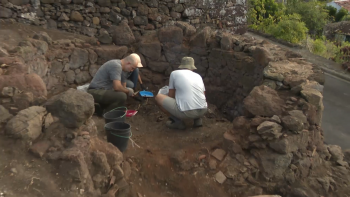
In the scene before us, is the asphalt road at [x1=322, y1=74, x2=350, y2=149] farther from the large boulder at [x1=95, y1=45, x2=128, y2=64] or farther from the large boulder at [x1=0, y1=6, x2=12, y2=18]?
the large boulder at [x1=0, y1=6, x2=12, y2=18]

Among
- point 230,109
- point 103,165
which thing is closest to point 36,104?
point 103,165

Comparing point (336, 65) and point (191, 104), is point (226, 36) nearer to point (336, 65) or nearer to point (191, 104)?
point (191, 104)

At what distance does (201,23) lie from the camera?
8.86m

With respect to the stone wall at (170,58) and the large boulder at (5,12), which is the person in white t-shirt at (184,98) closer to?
the stone wall at (170,58)

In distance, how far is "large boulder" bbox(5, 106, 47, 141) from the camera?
8.41 feet

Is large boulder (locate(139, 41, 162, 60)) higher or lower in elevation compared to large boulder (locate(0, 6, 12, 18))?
lower

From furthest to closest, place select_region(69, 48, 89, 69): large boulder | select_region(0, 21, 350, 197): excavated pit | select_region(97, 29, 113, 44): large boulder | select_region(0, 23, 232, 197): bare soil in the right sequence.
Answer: select_region(97, 29, 113, 44): large boulder
select_region(69, 48, 89, 69): large boulder
select_region(0, 21, 350, 197): excavated pit
select_region(0, 23, 232, 197): bare soil

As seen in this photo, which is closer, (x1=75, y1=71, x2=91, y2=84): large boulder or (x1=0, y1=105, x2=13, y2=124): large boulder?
(x1=0, y1=105, x2=13, y2=124): large boulder

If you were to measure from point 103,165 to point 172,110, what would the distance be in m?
2.07

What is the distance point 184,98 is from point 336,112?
5.82 m

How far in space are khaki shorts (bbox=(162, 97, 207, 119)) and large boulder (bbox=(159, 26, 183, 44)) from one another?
1.87 metres

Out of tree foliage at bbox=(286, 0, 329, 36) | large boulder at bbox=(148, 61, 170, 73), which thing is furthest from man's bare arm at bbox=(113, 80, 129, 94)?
tree foliage at bbox=(286, 0, 329, 36)

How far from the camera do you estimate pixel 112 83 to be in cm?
495

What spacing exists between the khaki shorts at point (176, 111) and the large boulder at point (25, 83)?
183 centimetres
